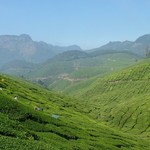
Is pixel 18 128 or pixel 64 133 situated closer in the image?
pixel 18 128

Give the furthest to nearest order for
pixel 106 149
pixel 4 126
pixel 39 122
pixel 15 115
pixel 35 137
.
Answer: pixel 106 149 < pixel 39 122 < pixel 15 115 < pixel 35 137 < pixel 4 126

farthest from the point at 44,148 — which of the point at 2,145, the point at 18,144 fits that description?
the point at 2,145

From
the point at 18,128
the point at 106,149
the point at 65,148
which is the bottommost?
the point at 106,149

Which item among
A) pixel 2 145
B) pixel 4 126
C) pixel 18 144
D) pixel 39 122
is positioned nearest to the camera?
pixel 2 145

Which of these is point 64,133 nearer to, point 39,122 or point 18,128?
point 39,122

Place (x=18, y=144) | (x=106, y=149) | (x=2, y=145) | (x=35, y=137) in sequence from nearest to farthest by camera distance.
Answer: (x=2, y=145)
(x=18, y=144)
(x=35, y=137)
(x=106, y=149)

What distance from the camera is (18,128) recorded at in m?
66.7

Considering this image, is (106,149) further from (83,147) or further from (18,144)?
(18,144)

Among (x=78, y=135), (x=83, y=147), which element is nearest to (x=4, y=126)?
(x=83, y=147)

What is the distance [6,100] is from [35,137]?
47.6 feet

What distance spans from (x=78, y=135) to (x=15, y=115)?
85.6 ft

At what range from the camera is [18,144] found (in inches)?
2130

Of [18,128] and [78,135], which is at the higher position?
[18,128]

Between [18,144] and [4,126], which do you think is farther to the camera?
[4,126]
